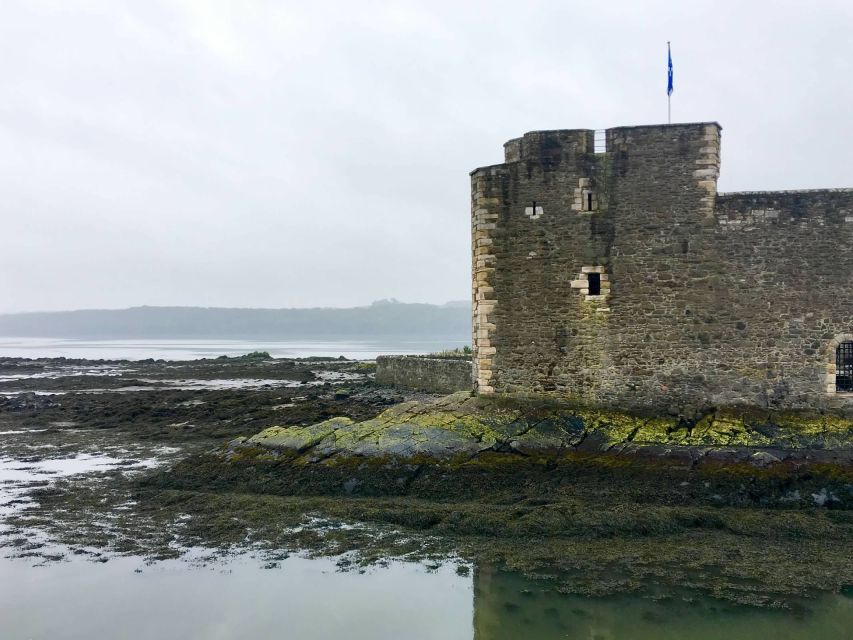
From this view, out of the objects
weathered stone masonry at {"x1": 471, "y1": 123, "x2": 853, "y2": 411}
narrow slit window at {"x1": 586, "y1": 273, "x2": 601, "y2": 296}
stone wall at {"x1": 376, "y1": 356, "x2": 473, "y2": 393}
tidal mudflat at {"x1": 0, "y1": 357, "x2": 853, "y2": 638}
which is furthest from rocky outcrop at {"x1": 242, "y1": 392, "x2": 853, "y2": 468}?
stone wall at {"x1": 376, "y1": 356, "x2": 473, "y2": 393}

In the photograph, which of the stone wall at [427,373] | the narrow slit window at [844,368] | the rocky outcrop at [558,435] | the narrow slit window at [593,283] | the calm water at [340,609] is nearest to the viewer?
the calm water at [340,609]

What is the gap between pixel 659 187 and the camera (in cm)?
1478

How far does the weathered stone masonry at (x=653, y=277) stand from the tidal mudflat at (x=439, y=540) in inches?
47.1

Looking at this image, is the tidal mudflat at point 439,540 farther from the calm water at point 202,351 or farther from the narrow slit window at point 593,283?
the calm water at point 202,351

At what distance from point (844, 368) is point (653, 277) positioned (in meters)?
4.27

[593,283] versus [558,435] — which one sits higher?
[593,283]

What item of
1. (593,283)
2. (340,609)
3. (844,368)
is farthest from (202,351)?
(340,609)

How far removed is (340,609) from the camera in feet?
29.6

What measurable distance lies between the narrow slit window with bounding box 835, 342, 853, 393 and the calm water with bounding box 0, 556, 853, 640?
6.77m

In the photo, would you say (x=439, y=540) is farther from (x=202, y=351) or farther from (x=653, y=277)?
(x=202, y=351)

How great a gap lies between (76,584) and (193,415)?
53.6 ft

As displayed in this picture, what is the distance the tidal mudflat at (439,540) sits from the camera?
870cm

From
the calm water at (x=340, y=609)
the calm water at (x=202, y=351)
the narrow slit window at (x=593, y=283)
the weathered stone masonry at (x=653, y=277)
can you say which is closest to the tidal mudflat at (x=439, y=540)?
the calm water at (x=340, y=609)

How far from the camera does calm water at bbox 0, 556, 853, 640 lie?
27.1ft
